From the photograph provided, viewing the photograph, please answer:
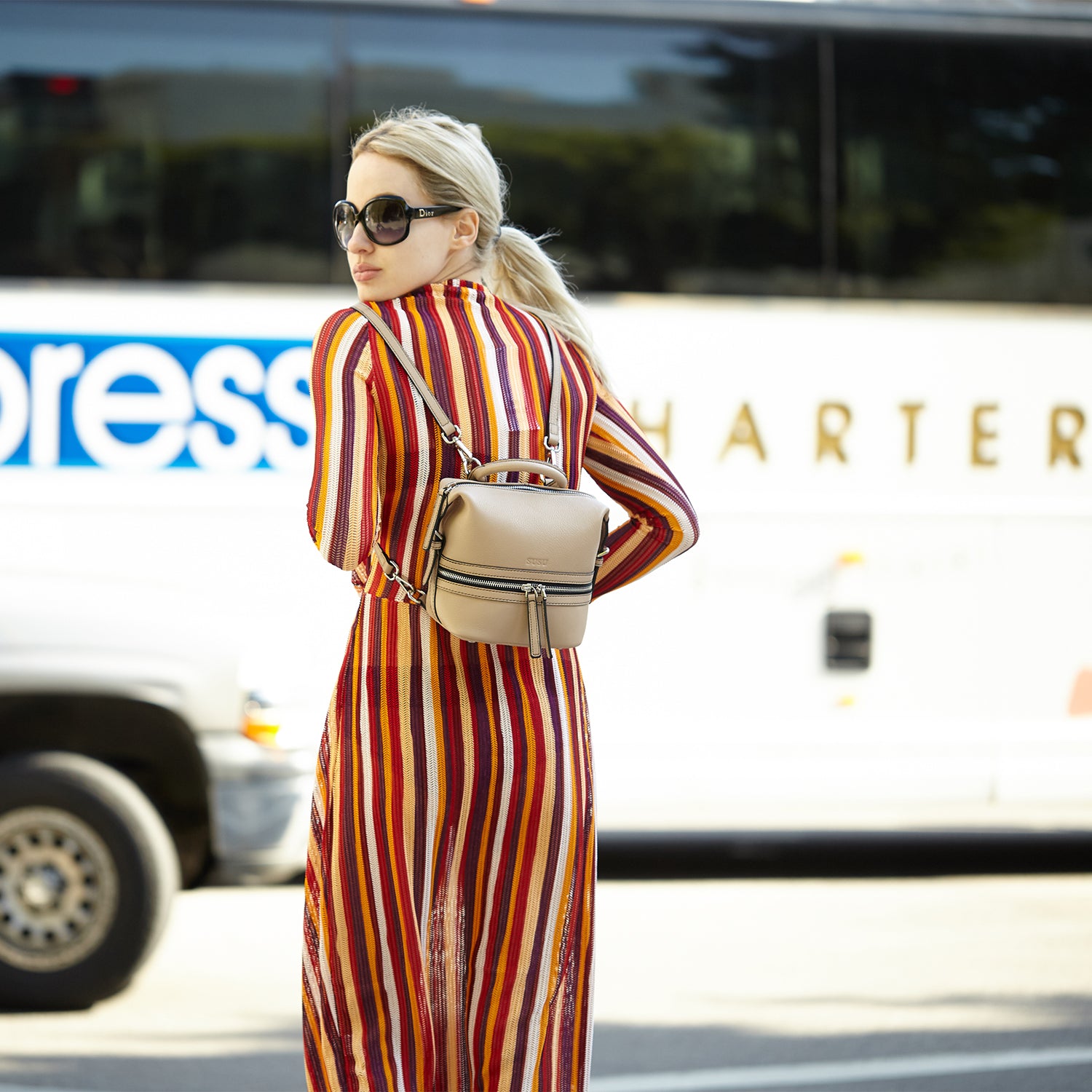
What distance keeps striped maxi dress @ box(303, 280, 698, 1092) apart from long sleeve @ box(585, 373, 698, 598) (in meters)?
0.19

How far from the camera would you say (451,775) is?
2041 mm

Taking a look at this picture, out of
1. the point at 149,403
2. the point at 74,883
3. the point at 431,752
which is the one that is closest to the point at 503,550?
the point at 431,752

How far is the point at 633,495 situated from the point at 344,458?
505 millimetres

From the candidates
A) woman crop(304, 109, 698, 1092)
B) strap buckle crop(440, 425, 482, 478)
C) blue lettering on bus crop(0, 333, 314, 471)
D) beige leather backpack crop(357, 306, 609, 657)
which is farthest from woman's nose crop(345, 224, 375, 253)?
blue lettering on bus crop(0, 333, 314, 471)

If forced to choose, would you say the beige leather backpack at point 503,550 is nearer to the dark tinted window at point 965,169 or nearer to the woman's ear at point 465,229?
the woman's ear at point 465,229

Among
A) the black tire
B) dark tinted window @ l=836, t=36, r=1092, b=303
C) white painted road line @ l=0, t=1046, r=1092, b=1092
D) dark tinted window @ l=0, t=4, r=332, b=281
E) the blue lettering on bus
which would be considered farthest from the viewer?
dark tinted window @ l=836, t=36, r=1092, b=303

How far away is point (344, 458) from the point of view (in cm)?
196

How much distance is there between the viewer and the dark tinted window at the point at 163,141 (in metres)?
5.92

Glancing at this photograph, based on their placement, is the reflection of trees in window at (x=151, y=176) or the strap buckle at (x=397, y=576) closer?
the strap buckle at (x=397, y=576)

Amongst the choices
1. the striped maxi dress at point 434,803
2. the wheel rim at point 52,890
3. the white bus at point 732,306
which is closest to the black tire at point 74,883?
the wheel rim at point 52,890

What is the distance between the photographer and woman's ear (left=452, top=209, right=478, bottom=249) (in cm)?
A: 215

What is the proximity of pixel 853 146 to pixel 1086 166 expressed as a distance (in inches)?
40.8

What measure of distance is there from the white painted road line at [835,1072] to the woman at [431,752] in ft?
6.13

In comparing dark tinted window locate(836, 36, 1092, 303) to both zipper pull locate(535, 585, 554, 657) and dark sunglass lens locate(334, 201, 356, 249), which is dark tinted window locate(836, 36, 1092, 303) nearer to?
dark sunglass lens locate(334, 201, 356, 249)
